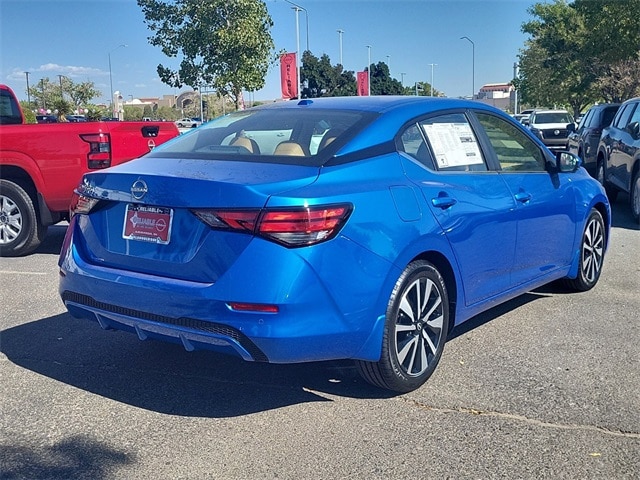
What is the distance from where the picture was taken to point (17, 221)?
26.0 feet

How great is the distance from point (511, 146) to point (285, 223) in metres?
2.53

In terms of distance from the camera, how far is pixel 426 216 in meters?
3.88

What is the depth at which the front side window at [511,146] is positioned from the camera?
4914mm

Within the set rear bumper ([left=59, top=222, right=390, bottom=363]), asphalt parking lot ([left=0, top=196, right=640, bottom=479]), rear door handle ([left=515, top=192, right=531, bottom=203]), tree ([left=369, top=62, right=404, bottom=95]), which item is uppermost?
tree ([left=369, top=62, right=404, bottom=95])

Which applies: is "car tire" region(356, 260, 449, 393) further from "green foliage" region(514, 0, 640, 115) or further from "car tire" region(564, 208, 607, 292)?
"green foliage" region(514, 0, 640, 115)

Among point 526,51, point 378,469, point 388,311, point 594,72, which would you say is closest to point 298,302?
point 388,311

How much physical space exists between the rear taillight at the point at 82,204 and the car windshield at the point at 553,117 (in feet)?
86.7

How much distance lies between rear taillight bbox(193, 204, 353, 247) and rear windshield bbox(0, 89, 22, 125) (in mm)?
6927

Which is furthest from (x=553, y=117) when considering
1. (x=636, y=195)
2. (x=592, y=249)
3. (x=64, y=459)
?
(x=64, y=459)

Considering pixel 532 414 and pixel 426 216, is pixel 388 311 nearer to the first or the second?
pixel 426 216

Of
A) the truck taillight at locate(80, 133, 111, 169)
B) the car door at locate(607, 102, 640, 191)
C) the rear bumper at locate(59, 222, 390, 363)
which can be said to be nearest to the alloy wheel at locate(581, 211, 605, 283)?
the rear bumper at locate(59, 222, 390, 363)

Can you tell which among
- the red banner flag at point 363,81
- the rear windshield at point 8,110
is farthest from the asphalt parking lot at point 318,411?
the red banner flag at point 363,81

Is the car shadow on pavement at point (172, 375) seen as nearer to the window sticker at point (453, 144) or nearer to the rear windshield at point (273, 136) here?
the rear windshield at point (273, 136)

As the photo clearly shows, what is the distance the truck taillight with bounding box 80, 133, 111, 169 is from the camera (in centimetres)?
757
